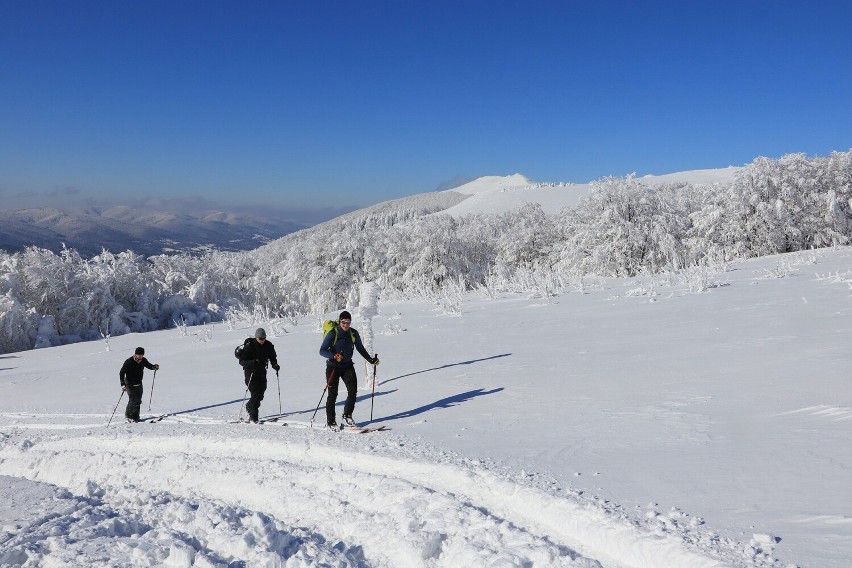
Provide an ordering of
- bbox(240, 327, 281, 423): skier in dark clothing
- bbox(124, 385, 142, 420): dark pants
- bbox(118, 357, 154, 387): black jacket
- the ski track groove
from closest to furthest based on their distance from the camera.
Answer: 1. the ski track groove
2. bbox(240, 327, 281, 423): skier in dark clothing
3. bbox(124, 385, 142, 420): dark pants
4. bbox(118, 357, 154, 387): black jacket

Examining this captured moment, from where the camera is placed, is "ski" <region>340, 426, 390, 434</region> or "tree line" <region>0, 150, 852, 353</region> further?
"tree line" <region>0, 150, 852, 353</region>

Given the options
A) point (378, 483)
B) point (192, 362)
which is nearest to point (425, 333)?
point (192, 362)

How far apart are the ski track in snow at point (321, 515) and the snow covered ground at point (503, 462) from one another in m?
0.02

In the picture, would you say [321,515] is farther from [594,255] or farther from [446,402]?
[594,255]

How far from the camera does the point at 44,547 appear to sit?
529 cm

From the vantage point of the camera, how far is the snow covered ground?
4543 mm

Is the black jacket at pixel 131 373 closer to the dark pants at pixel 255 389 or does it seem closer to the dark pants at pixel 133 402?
the dark pants at pixel 133 402

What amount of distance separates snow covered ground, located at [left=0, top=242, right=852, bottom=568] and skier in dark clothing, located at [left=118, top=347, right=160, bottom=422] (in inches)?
23.7

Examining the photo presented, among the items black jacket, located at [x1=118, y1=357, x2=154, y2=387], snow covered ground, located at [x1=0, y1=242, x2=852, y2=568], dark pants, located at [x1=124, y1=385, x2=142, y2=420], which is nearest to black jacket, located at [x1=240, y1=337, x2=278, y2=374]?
snow covered ground, located at [x1=0, y1=242, x2=852, y2=568]

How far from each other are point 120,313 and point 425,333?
29153 mm

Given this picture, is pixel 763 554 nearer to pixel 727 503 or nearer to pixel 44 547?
pixel 727 503

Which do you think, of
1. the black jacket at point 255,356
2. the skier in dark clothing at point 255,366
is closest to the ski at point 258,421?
the skier in dark clothing at point 255,366

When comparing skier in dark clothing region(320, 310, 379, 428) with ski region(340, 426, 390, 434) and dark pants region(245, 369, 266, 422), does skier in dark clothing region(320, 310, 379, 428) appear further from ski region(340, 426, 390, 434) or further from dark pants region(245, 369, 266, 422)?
dark pants region(245, 369, 266, 422)

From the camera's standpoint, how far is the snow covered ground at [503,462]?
4.54 m
